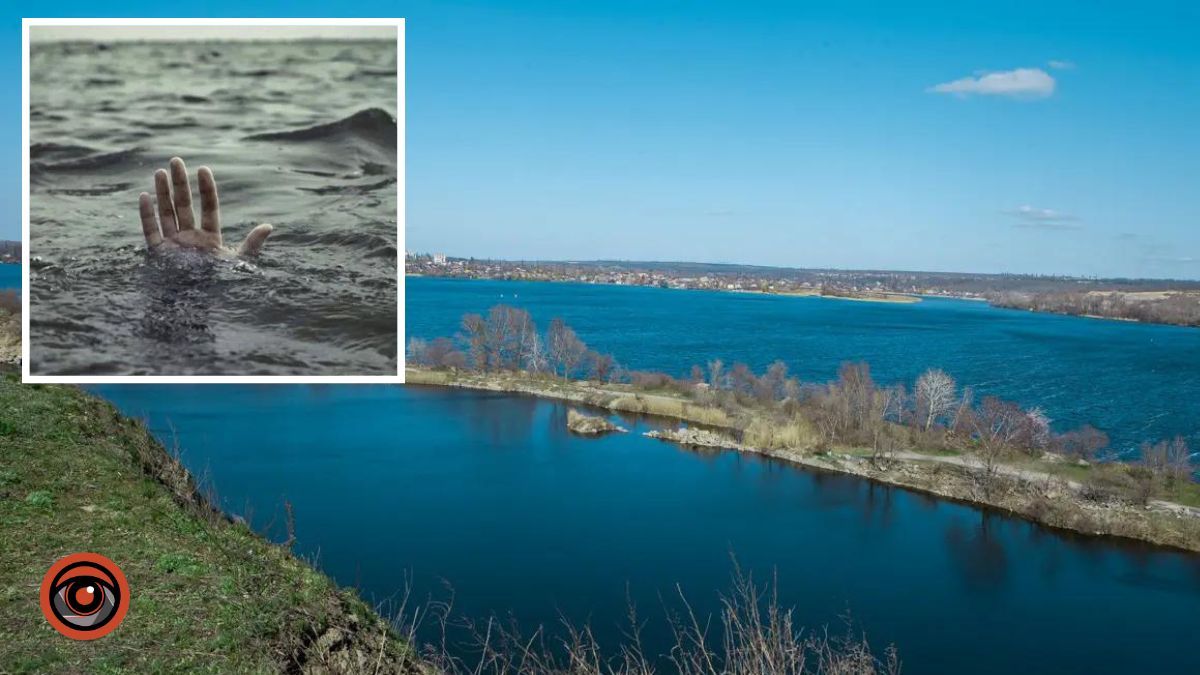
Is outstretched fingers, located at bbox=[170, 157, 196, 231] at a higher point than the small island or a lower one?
higher

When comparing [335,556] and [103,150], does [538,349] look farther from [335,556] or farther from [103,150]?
[103,150]

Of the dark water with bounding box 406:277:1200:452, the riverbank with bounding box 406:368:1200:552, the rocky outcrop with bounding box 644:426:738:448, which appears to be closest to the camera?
the riverbank with bounding box 406:368:1200:552

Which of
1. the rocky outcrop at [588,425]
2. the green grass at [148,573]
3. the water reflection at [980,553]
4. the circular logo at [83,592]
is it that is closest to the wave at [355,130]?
the circular logo at [83,592]

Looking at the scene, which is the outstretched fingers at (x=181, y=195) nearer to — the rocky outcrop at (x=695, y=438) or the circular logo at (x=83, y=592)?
the circular logo at (x=83, y=592)

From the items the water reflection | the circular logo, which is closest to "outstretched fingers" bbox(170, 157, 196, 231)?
the circular logo

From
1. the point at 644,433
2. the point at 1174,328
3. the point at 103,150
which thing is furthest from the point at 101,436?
the point at 1174,328

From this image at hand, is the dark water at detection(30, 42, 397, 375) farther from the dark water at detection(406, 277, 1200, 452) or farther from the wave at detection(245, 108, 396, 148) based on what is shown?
the dark water at detection(406, 277, 1200, 452)
